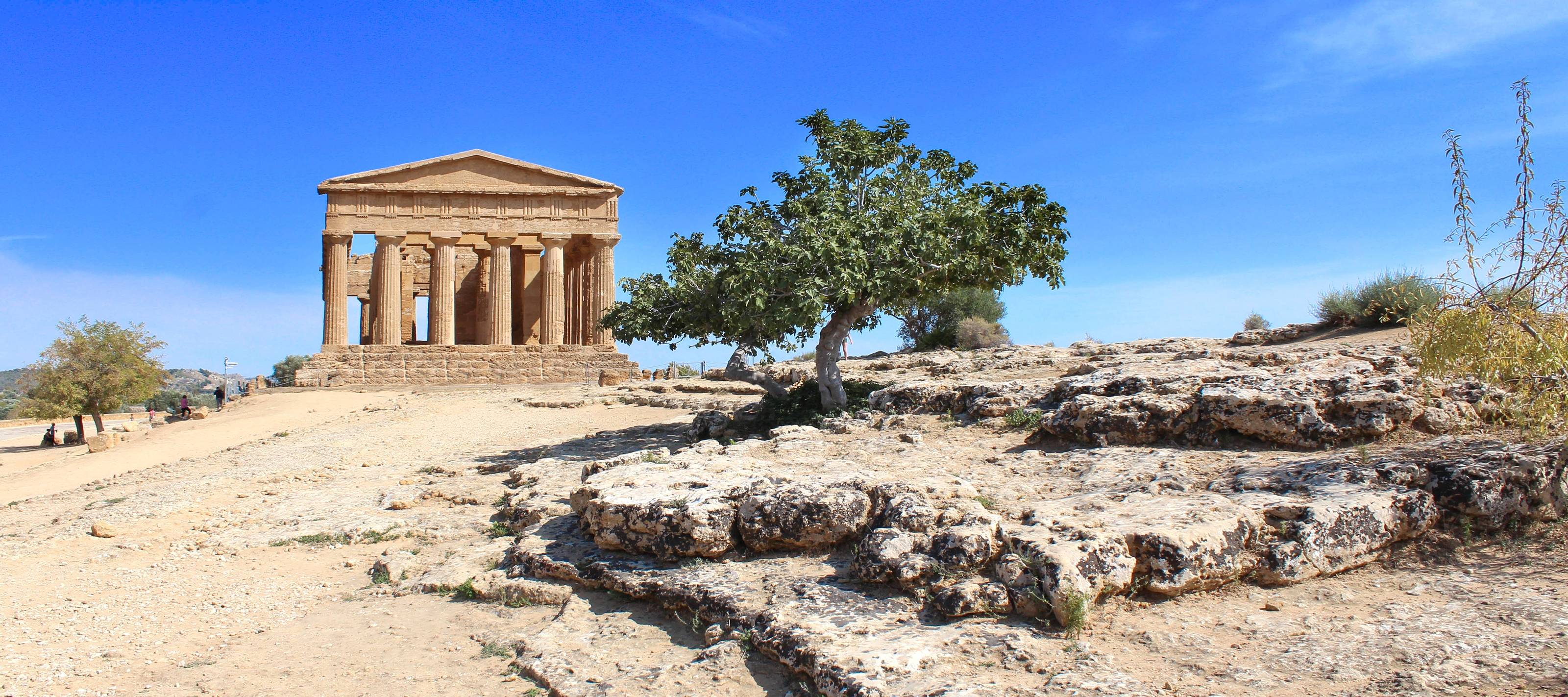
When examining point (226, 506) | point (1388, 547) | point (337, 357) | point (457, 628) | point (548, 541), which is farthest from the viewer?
point (337, 357)

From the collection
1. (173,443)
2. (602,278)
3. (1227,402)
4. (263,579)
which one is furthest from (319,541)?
(602,278)

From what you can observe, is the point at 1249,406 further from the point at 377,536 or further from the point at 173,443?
the point at 173,443

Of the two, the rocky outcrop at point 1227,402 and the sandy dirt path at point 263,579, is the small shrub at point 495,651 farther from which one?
the rocky outcrop at point 1227,402

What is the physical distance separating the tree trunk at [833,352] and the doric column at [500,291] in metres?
21.4

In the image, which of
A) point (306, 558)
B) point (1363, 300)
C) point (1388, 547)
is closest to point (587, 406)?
point (306, 558)

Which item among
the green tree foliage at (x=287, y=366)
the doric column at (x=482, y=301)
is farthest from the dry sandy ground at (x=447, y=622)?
the green tree foliage at (x=287, y=366)

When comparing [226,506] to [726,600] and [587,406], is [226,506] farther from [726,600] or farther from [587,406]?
[587,406]

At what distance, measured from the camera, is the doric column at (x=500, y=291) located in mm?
31422

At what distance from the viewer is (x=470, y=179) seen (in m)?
31.4

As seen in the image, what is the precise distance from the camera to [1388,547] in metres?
4.87

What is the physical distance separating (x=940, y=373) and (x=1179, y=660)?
11.1 metres

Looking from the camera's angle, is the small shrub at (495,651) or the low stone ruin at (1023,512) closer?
the low stone ruin at (1023,512)

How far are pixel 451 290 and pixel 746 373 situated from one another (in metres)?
21.9

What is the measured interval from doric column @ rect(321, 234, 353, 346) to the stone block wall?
0.75 m
